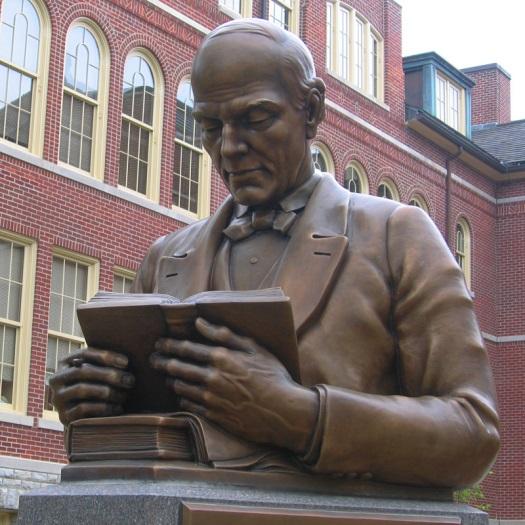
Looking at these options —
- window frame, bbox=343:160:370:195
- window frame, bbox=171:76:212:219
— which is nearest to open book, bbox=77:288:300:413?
window frame, bbox=171:76:212:219

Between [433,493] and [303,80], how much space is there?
903mm

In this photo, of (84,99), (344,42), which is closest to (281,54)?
(84,99)

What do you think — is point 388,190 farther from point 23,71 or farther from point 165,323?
point 165,323

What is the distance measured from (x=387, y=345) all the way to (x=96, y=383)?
23.9 inches

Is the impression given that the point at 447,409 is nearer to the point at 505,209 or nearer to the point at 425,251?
the point at 425,251

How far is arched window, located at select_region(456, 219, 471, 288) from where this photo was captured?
28.6 m

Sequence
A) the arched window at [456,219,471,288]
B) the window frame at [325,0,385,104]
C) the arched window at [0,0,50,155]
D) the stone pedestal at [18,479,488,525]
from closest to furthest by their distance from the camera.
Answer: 1. the stone pedestal at [18,479,488,525]
2. the arched window at [0,0,50,155]
3. the window frame at [325,0,385,104]
4. the arched window at [456,219,471,288]

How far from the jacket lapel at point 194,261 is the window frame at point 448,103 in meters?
26.4

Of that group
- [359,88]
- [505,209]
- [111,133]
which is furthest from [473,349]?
[505,209]

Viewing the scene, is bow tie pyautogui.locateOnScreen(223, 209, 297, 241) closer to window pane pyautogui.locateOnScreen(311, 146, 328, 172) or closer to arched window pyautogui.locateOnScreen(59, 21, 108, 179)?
arched window pyautogui.locateOnScreen(59, 21, 108, 179)

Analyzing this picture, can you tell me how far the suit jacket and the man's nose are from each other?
22 centimetres

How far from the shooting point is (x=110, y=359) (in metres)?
2.51

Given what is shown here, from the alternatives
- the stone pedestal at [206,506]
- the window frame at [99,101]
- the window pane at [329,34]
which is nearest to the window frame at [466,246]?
the window pane at [329,34]

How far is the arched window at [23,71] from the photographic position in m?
16.4
